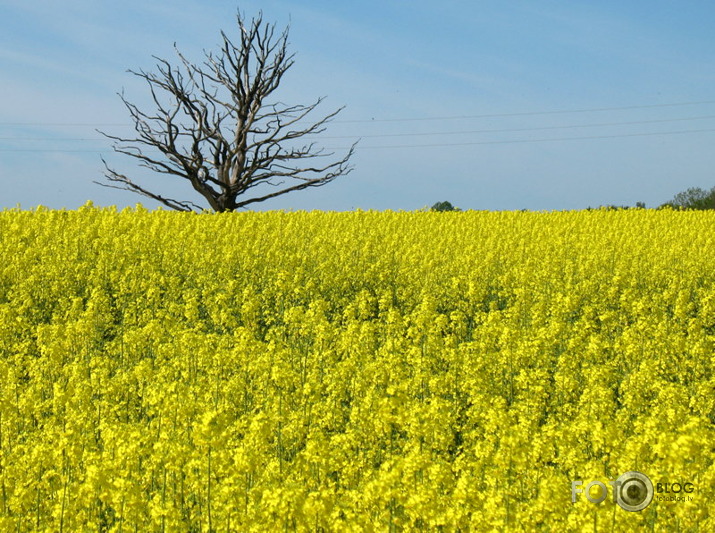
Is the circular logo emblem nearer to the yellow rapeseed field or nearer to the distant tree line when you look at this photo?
the yellow rapeseed field

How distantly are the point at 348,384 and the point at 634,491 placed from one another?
4.57 m

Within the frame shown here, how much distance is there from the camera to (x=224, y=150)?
40594 mm

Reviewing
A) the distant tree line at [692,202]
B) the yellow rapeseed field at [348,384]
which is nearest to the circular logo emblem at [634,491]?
the yellow rapeseed field at [348,384]

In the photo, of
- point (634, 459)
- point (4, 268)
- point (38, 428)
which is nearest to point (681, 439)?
point (634, 459)

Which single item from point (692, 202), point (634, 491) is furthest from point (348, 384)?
point (692, 202)

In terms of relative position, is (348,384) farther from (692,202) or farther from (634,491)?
(692,202)

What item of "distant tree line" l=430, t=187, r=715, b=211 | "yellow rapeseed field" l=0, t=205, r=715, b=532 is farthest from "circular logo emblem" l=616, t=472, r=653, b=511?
"distant tree line" l=430, t=187, r=715, b=211

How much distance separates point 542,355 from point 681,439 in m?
5.07

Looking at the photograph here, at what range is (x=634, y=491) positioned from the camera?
18.1 ft

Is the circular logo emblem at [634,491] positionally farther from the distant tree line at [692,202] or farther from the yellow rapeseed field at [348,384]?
the distant tree line at [692,202]

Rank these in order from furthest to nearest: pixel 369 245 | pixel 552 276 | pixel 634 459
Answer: pixel 369 245 → pixel 552 276 → pixel 634 459

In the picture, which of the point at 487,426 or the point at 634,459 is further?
the point at 487,426

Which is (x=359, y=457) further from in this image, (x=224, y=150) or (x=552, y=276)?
(x=224, y=150)

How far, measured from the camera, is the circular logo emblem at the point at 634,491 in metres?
5.38
